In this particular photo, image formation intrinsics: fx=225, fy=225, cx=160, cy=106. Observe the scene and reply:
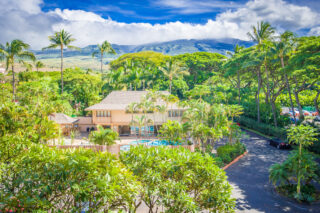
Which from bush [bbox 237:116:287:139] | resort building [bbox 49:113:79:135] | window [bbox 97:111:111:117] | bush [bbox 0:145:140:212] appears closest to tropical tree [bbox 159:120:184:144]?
window [bbox 97:111:111:117]

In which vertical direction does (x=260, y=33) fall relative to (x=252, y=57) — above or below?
above

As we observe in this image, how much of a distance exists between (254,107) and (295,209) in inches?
1091

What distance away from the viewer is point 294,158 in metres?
14.1

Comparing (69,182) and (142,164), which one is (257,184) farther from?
(69,182)

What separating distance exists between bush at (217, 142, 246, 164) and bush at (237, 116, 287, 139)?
7521 millimetres

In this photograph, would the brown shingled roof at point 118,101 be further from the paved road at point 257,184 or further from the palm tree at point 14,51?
the paved road at point 257,184

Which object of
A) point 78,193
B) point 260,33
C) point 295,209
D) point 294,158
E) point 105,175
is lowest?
point 295,209

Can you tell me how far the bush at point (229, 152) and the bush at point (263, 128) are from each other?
24.7 feet

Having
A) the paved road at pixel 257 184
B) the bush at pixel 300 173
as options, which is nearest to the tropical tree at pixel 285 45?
the paved road at pixel 257 184

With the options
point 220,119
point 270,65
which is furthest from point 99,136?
point 270,65

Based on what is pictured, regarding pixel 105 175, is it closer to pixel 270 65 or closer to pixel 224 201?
pixel 224 201

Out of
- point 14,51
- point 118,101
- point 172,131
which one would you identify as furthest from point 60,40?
point 172,131

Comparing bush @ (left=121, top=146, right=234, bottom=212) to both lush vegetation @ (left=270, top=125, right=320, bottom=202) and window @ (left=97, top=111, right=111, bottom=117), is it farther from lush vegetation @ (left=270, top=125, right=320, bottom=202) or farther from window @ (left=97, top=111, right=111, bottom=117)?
window @ (left=97, top=111, right=111, bottom=117)

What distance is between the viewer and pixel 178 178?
7.43 meters
